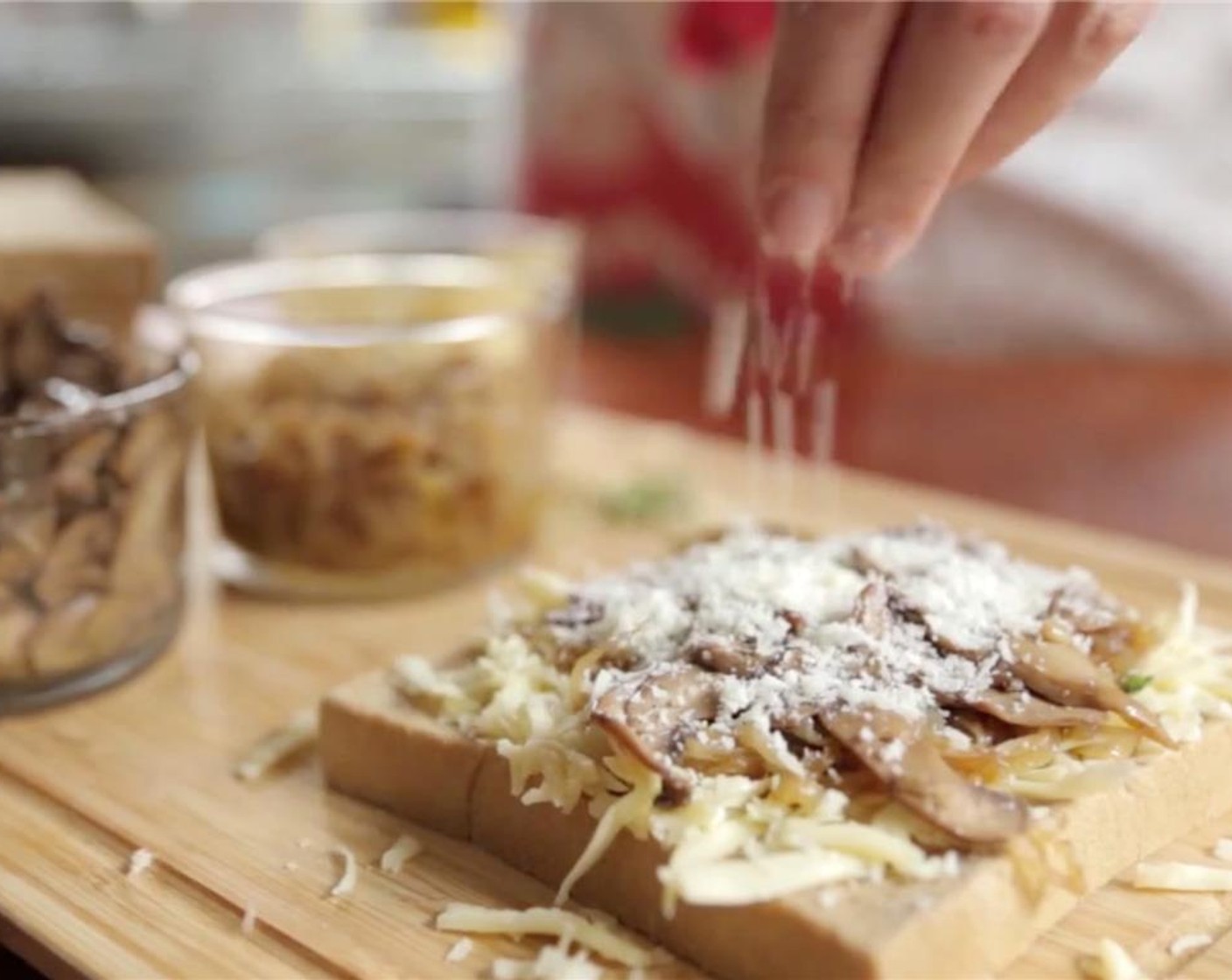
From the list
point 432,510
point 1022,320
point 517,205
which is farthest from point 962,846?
point 517,205

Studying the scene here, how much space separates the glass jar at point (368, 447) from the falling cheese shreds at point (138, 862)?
1.98ft

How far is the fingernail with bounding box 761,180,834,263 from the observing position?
1.36 meters

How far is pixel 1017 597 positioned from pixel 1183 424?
1356 mm

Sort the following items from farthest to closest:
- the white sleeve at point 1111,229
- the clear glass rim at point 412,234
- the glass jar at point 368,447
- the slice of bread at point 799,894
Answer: the white sleeve at point 1111,229, the clear glass rim at point 412,234, the glass jar at point 368,447, the slice of bread at point 799,894

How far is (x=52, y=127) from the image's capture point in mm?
5977

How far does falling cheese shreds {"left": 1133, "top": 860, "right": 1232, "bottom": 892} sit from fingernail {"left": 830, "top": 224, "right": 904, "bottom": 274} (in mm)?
558

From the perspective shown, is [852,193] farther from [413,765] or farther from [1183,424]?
[1183,424]

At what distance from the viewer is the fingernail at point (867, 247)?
4.56ft

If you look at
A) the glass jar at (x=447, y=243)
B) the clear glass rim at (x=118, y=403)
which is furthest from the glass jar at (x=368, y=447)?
the glass jar at (x=447, y=243)

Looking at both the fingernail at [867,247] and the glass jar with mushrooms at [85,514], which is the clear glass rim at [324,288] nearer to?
the glass jar with mushrooms at [85,514]

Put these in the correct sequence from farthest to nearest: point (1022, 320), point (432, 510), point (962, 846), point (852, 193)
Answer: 1. point (1022, 320)
2. point (432, 510)
3. point (852, 193)
4. point (962, 846)

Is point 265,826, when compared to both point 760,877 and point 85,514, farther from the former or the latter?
point 760,877

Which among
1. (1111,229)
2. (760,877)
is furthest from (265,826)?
(1111,229)

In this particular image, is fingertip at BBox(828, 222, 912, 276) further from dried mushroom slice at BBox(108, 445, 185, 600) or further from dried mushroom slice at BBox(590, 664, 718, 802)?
dried mushroom slice at BBox(108, 445, 185, 600)
